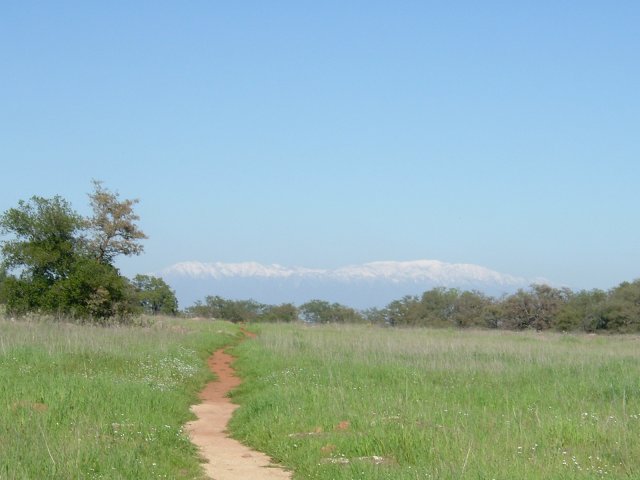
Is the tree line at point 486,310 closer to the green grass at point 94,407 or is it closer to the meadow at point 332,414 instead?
the meadow at point 332,414

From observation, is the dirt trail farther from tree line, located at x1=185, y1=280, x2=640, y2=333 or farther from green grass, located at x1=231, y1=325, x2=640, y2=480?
tree line, located at x1=185, y1=280, x2=640, y2=333

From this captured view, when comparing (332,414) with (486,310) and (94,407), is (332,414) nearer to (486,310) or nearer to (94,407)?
(94,407)

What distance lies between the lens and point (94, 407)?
37.1ft

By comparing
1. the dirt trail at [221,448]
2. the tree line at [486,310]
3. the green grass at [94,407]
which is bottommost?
the dirt trail at [221,448]

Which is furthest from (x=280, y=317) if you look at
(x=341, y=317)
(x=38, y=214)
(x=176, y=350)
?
(x=176, y=350)

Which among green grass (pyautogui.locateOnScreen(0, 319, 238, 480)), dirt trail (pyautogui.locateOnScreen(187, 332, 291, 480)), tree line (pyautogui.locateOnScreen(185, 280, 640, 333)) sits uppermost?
tree line (pyautogui.locateOnScreen(185, 280, 640, 333))

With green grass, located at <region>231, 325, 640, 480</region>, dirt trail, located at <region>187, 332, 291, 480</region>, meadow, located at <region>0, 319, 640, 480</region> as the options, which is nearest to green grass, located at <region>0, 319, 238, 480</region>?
meadow, located at <region>0, 319, 640, 480</region>

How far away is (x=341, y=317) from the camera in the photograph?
84188 mm

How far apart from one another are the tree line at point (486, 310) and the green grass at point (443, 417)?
43.2m

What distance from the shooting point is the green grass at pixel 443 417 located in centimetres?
866

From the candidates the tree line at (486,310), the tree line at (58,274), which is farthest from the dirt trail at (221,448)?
the tree line at (486,310)

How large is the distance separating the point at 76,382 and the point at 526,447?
7695 mm

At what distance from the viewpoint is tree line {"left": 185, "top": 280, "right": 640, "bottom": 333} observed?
197 feet

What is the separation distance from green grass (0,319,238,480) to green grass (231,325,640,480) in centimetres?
146
